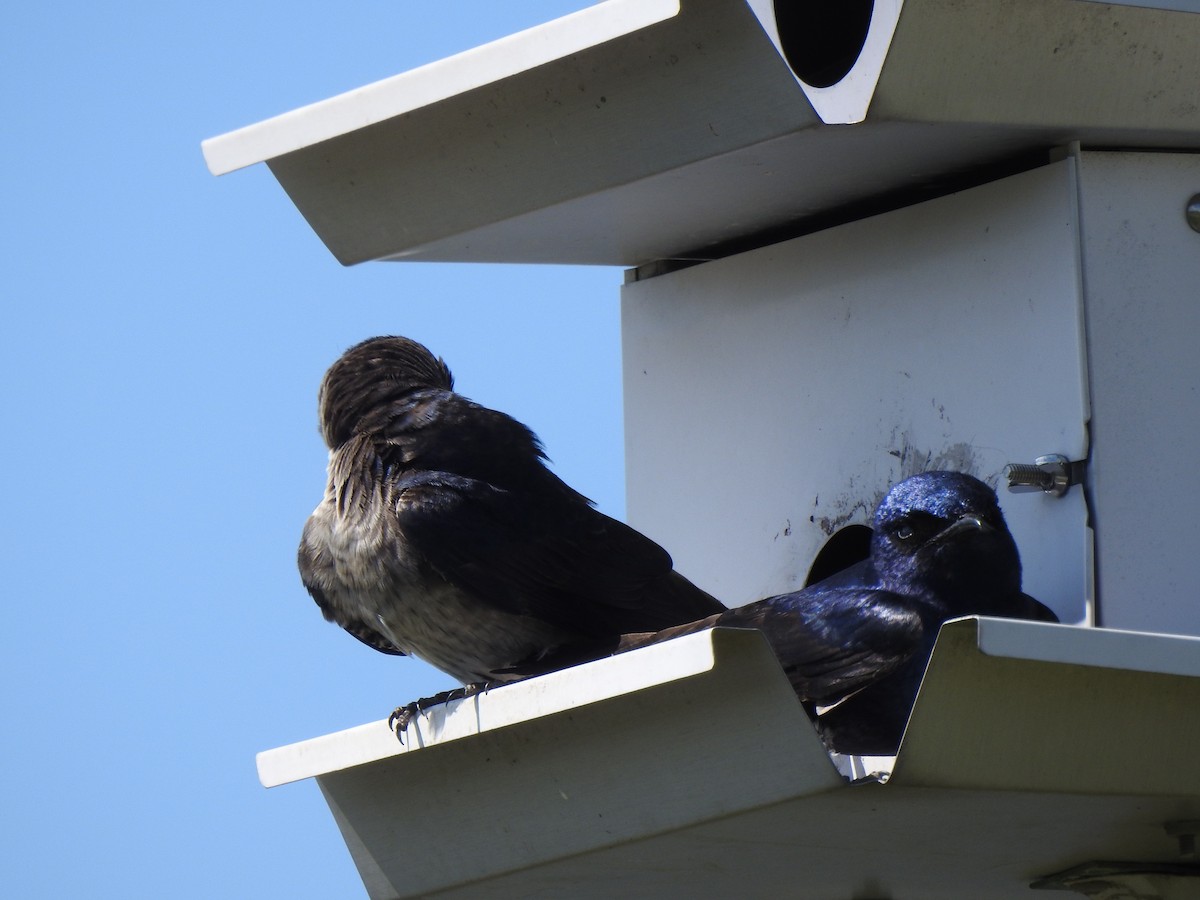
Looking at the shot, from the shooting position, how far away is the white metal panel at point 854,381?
Answer: 10.8 ft

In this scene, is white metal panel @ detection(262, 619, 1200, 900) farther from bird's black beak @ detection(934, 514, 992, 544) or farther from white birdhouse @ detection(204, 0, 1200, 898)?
bird's black beak @ detection(934, 514, 992, 544)

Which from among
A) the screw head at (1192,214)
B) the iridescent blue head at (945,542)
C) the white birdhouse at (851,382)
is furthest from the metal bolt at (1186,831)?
the screw head at (1192,214)

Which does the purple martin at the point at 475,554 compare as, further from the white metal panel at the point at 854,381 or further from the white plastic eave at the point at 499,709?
the white plastic eave at the point at 499,709

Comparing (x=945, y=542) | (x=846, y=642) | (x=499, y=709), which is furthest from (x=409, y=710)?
(x=945, y=542)

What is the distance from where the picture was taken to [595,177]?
10.8 ft

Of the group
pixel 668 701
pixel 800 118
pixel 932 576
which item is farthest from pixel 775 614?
pixel 800 118

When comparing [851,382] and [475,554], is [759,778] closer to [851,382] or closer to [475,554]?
[475,554]

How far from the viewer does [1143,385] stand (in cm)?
327

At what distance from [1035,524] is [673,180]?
825mm

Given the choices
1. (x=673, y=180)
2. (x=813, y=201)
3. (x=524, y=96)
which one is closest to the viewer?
(x=524, y=96)

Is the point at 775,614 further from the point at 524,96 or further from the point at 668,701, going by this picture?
the point at 524,96

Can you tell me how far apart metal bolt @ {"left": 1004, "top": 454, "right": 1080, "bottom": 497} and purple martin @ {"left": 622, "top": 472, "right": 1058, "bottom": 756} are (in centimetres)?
6

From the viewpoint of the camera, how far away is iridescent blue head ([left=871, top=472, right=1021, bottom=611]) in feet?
10.5

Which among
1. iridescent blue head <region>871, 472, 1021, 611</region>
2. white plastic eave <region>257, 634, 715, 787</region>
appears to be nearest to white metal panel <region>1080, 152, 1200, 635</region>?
iridescent blue head <region>871, 472, 1021, 611</region>
